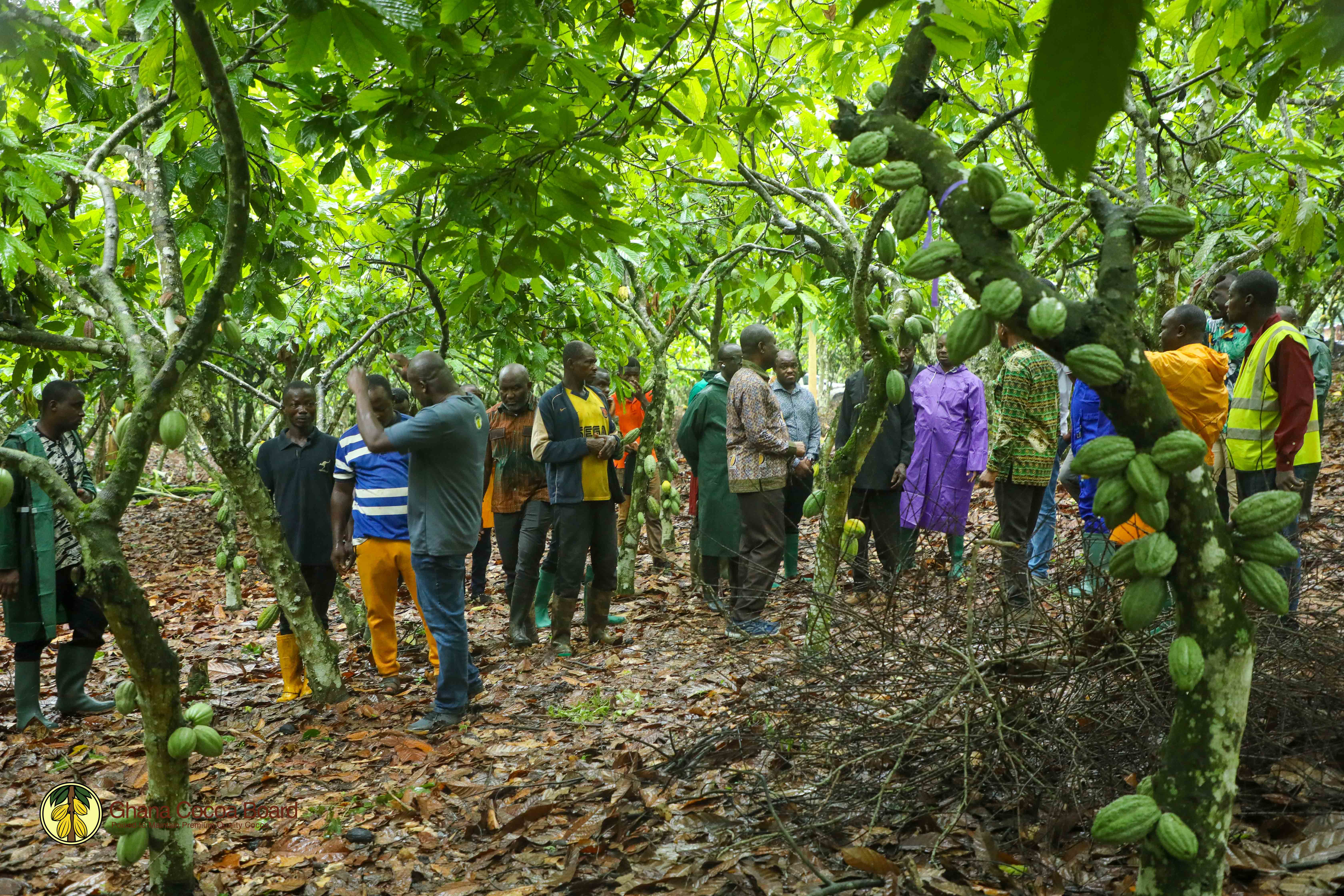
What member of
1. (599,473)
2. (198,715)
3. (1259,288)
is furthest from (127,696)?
(1259,288)

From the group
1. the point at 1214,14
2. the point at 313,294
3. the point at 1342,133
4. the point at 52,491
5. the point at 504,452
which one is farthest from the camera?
the point at 313,294

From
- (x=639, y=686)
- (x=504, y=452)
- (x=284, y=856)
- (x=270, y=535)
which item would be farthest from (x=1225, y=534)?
(x=504, y=452)

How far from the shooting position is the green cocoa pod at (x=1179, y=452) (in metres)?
1.50

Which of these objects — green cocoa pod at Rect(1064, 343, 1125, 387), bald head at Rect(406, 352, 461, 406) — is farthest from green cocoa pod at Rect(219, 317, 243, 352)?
green cocoa pod at Rect(1064, 343, 1125, 387)

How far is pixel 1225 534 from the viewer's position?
1.58 metres

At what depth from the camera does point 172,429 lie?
3076 millimetres

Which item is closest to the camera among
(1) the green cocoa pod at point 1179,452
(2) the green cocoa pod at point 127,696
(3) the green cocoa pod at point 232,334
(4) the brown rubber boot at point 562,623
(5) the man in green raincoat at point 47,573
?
(1) the green cocoa pod at point 1179,452

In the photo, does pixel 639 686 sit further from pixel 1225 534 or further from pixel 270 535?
pixel 1225 534

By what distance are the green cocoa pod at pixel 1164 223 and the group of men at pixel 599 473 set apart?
1.58 m

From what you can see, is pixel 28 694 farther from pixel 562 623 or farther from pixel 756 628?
pixel 756 628

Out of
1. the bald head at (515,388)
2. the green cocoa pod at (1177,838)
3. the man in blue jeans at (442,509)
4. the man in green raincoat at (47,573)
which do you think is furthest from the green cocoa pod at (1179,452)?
the bald head at (515,388)

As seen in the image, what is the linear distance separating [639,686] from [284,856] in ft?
6.96

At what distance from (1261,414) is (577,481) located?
142 inches

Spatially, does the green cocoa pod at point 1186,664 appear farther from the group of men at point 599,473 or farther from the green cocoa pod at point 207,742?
the green cocoa pod at point 207,742
